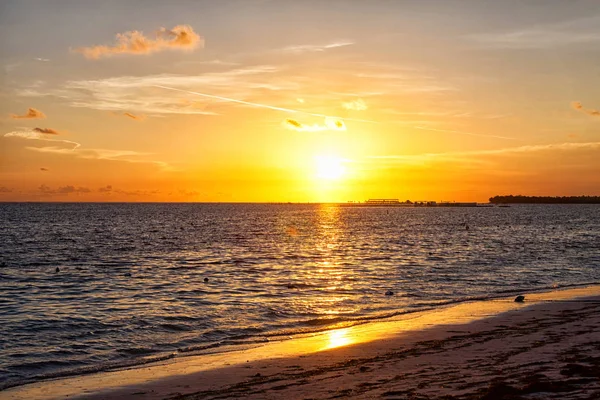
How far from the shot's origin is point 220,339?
22.2m

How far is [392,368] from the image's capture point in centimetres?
1539

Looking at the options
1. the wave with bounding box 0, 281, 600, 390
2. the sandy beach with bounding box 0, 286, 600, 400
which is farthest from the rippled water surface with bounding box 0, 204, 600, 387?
the sandy beach with bounding box 0, 286, 600, 400

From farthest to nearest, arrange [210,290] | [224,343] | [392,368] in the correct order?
[210,290]
[224,343]
[392,368]

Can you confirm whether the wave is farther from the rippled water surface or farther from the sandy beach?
the sandy beach

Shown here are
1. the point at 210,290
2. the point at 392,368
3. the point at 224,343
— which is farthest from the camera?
the point at 210,290

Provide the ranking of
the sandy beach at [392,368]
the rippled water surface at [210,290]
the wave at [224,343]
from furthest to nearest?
1. the rippled water surface at [210,290]
2. the wave at [224,343]
3. the sandy beach at [392,368]

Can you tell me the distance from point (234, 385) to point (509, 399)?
251 inches

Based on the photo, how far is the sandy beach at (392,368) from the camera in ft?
42.3

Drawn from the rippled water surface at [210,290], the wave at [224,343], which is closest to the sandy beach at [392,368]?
the wave at [224,343]

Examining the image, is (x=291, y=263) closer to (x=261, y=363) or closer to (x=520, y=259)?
(x=520, y=259)

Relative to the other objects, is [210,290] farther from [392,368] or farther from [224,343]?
[392,368]

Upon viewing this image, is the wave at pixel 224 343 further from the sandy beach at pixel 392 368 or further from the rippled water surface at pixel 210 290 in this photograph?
the sandy beach at pixel 392 368

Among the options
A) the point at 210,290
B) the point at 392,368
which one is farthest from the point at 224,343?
the point at 210,290

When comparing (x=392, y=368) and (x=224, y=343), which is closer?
(x=392, y=368)
